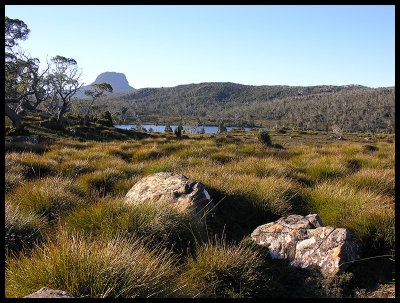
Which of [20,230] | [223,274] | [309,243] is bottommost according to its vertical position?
[223,274]

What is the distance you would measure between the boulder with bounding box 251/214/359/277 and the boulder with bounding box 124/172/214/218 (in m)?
1.09

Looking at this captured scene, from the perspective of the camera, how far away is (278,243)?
3541 millimetres

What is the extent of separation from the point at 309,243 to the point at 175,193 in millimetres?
2438

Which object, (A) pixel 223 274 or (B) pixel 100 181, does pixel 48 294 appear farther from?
(B) pixel 100 181

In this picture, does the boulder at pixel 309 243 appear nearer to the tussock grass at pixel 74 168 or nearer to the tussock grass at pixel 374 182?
the tussock grass at pixel 374 182

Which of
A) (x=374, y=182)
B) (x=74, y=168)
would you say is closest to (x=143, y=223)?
(x=74, y=168)

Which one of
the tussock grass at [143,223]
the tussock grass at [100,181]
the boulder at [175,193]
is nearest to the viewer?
the tussock grass at [143,223]

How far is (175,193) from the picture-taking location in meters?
4.53

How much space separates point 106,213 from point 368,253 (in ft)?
12.9

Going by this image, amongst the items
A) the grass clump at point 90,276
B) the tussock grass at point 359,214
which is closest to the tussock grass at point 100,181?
the grass clump at point 90,276

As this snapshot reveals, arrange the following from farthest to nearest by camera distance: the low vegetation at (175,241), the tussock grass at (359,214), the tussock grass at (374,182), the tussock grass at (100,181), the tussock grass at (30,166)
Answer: the tussock grass at (30,166), the tussock grass at (374,182), the tussock grass at (100,181), the tussock grass at (359,214), the low vegetation at (175,241)

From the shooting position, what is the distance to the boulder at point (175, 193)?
4.24 metres

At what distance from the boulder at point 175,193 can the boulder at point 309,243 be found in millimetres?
1086

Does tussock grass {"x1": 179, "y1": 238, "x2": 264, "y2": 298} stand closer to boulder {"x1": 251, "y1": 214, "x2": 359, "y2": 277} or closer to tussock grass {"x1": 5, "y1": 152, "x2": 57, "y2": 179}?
boulder {"x1": 251, "y1": 214, "x2": 359, "y2": 277}
